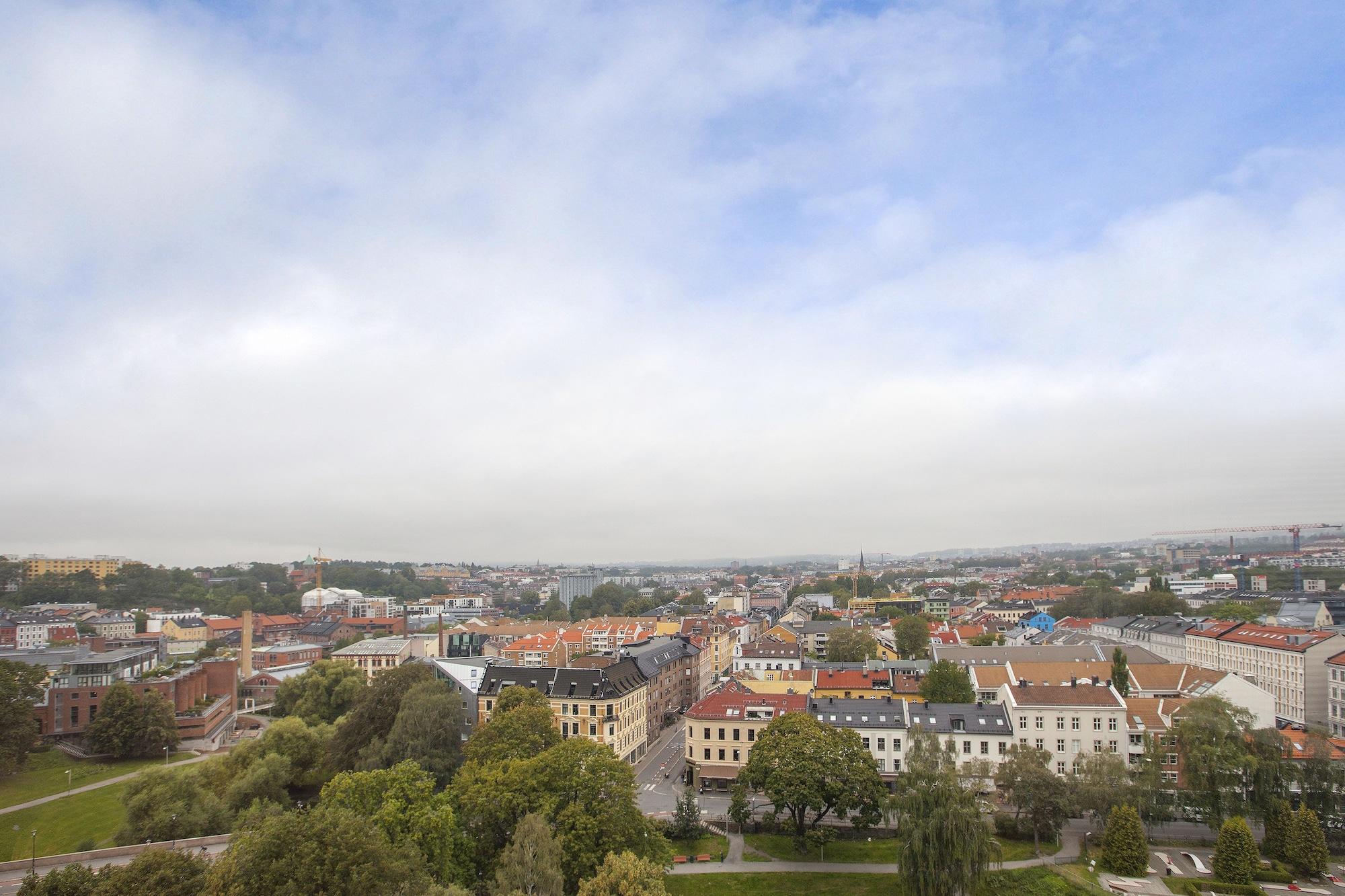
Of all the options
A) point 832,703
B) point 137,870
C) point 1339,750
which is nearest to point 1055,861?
point 832,703

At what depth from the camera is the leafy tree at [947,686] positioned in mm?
58469

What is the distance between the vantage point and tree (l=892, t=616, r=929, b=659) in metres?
89.8

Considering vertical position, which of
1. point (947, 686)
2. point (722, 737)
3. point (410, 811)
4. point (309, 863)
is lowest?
point (722, 737)

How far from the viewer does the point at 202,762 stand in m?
54.5

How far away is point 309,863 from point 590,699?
1260 inches

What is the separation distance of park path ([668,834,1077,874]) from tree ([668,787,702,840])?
123 inches

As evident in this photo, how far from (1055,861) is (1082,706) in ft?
42.4

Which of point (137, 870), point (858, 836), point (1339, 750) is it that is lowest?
point (858, 836)

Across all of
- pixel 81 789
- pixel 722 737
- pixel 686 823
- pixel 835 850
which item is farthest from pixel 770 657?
pixel 81 789

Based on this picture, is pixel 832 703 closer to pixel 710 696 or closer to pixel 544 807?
pixel 710 696

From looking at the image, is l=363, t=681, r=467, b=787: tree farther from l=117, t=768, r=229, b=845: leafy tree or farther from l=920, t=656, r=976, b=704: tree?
l=920, t=656, r=976, b=704: tree

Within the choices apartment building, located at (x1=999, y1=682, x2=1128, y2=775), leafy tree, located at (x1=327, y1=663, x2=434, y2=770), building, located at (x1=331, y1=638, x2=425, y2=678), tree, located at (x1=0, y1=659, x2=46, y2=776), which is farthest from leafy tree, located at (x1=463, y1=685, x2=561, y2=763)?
building, located at (x1=331, y1=638, x2=425, y2=678)

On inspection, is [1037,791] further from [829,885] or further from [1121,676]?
[1121,676]

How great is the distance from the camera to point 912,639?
91125mm
